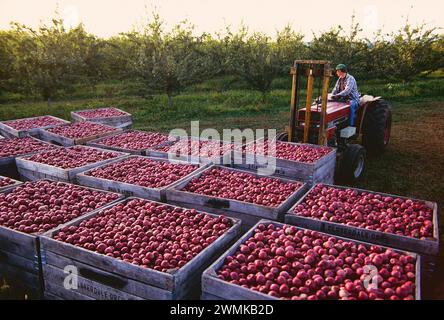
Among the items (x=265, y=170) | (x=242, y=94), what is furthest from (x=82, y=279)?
(x=242, y=94)

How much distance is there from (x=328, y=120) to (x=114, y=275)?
5.00 m

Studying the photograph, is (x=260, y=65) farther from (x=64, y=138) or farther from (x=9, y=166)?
(x=9, y=166)

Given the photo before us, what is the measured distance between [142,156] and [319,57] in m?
15.7

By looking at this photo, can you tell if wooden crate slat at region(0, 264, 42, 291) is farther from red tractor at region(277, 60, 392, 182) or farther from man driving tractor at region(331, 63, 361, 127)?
man driving tractor at region(331, 63, 361, 127)

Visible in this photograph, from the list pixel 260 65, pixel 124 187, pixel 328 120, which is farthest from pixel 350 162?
pixel 260 65

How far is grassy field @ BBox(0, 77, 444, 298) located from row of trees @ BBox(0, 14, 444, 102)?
39.8 inches

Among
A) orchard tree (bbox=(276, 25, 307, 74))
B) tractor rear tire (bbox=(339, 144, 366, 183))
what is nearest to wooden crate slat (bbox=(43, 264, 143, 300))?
tractor rear tire (bbox=(339, 144, 366, 183))

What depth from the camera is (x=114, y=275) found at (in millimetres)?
3096

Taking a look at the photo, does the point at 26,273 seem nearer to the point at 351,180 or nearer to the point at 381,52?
the point at 351,180

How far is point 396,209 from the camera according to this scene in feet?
14.1

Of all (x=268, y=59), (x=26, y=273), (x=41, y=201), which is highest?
(x=268, y=59)

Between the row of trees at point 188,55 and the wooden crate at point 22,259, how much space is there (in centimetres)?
1195

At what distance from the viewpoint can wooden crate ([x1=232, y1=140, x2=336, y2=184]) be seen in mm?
5371

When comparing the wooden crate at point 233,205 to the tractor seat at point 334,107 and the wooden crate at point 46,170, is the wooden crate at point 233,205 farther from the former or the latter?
the tractor seat at point 334,107
